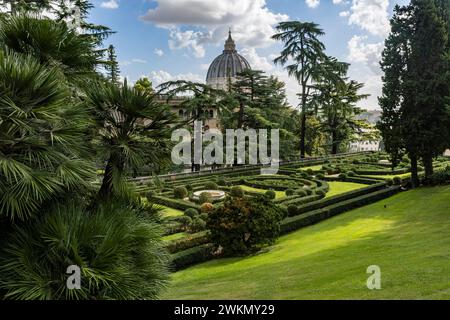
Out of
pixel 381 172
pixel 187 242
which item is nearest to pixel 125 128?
pixel 187 242

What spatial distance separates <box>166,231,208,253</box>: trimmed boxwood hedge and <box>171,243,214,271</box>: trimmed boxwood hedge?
37 centimetres

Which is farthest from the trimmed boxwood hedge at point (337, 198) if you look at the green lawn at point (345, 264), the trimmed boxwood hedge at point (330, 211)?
the green lawn at point (345, 264)

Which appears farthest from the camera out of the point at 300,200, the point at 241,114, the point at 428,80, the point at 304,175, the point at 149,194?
the point at 241,114

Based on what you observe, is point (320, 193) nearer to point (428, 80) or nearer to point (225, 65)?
point (428, 80)

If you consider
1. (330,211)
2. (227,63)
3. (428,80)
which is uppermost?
(227,63)

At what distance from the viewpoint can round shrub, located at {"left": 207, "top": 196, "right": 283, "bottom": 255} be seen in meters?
12.8

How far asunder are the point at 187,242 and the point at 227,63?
76739 mm

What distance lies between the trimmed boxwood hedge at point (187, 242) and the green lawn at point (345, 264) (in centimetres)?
107

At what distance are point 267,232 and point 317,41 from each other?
26.1 m

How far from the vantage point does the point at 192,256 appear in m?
12.8

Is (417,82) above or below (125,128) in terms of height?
above

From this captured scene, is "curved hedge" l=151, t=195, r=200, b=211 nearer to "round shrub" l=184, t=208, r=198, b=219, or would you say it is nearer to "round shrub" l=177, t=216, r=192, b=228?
"round shrub" l=184, t=208, r=198, b=219

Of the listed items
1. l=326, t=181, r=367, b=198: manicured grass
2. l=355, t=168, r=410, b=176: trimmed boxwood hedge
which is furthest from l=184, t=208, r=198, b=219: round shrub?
l=355, t=168, r=410, b=176: trimmed boxwood hedge
